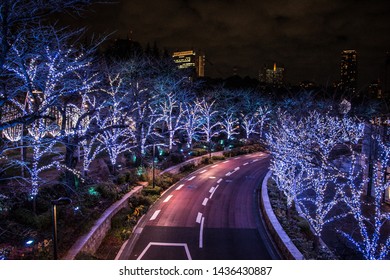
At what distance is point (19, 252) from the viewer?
8.20 metres

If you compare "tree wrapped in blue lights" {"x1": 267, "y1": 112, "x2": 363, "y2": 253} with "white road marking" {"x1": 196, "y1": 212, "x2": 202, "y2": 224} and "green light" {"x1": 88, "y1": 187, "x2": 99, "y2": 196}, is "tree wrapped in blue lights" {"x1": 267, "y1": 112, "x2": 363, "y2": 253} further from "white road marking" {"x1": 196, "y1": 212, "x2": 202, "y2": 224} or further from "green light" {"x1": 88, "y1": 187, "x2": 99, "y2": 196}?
"green light" {"x1": 88, "y1": 187, "x2": 99, "y2": 196}

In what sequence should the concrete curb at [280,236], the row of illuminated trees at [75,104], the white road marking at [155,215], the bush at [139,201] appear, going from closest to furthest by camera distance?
the row of illuminated trees at [75,104]
the concrete curb at [280,236]
the white road marking at [155,215]
the bush at [139,201]

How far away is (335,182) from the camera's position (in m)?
10.1

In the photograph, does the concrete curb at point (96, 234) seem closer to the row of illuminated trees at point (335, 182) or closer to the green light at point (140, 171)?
the green light at point (140, 171)

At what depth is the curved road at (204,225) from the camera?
434 inches

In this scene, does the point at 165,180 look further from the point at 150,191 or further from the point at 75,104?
the point at 75,104

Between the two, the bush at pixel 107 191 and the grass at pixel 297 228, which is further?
the bush at pixel 107 191

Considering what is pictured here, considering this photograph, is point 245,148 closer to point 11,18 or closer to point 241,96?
point 241,96

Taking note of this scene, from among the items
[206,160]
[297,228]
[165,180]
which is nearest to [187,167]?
[206,160]

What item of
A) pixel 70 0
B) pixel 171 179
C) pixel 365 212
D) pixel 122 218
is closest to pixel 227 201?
pixel 171 179

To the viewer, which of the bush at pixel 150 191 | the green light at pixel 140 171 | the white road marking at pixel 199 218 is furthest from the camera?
the green light at pixel 140 171

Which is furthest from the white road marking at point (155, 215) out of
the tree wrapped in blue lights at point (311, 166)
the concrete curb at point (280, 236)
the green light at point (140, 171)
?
the tree wrapped in blue lights at point (311, 166)

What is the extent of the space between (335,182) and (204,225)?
21.6 feet

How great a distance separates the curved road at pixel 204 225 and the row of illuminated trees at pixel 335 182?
8.32 feet
